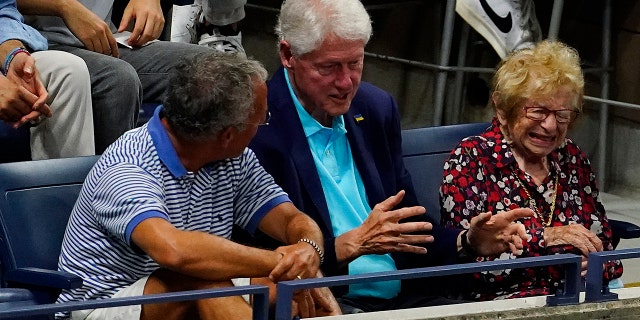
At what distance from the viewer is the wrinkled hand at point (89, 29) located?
3803mm

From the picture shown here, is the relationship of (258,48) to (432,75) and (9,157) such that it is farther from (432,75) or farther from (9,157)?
(9,157)

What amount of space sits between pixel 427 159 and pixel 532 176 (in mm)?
318

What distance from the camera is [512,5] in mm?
5410

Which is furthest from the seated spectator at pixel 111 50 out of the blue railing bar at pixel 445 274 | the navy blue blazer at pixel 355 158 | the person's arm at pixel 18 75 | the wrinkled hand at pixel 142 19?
the blue railing bar at pixel 445 274

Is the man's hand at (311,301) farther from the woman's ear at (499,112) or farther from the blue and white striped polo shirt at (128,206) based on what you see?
the woman's ear at (499,112)

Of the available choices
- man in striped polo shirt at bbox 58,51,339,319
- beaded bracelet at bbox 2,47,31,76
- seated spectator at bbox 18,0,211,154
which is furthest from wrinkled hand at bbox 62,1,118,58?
man in striped polo shirt at bbox 58,51,339,319

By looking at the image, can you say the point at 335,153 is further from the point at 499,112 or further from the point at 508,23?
the point at 508,23

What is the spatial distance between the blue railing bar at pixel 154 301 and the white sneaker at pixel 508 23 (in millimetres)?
2922

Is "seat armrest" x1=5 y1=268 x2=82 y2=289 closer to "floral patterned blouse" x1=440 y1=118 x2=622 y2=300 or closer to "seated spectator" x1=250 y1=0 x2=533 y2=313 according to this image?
"seated spectator" x1=250 y1=0 x2=533 y2=313

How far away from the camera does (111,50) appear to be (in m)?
3.90

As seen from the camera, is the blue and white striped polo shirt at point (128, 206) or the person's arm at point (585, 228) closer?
the blue and white striped polo shirt at point (128, 206)

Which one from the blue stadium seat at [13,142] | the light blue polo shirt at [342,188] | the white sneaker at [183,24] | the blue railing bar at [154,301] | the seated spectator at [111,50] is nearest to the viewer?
the blue railing bar at [154,301]

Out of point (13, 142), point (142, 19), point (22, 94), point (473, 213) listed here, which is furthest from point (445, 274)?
point (142, 19)

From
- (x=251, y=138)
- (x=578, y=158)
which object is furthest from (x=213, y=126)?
(x=578, y=158)
